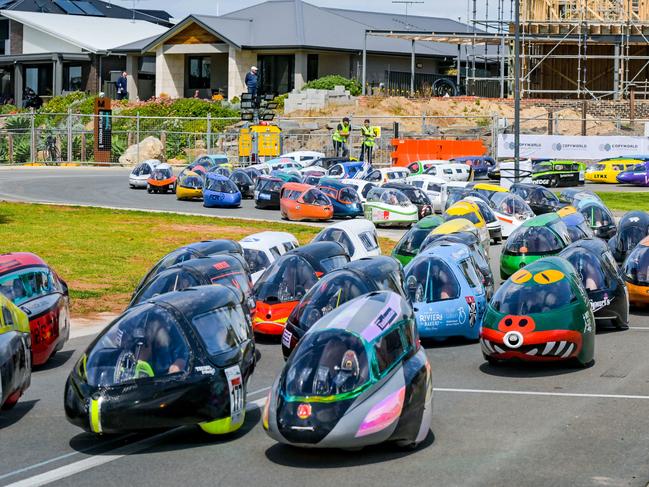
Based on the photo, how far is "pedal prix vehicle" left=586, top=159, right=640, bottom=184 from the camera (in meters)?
56.5

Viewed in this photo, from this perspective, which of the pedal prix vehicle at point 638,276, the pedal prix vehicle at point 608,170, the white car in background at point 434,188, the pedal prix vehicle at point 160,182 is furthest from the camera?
the pedal prix vehicle at point 608,170

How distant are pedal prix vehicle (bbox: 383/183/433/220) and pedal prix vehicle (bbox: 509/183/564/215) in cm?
292

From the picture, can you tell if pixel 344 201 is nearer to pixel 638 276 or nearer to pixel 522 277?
pixel 638 276

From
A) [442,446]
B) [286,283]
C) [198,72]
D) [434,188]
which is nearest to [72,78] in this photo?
[198,72]

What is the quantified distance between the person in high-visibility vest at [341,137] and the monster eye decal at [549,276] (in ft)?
130

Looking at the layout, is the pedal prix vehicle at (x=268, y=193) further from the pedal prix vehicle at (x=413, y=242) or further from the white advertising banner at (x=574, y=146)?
the white advertising banner at (x=574, y=146)

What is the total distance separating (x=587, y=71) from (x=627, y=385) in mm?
56834

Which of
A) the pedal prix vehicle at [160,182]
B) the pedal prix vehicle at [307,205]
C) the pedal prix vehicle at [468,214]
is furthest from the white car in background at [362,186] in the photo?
the pedal prix vehicle at [468,214]

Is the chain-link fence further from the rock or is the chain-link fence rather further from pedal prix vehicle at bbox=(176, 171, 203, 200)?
pedal prix vehicle at bbox=(176, 171, 203, 200)

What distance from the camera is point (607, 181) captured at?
5675 cm

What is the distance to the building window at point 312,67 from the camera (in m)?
76.2

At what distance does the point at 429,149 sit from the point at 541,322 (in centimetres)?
4243

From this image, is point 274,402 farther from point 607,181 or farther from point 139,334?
point 607,181

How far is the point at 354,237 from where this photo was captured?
2698 cm
